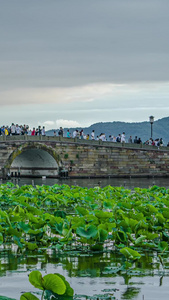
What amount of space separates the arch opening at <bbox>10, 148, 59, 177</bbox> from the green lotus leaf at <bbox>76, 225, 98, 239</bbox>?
41.5 m

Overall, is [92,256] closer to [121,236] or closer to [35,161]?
[121,236]

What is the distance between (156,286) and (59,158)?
143 feet

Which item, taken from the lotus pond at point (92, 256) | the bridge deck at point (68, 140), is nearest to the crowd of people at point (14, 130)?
the bridge deck at point (68, 140)

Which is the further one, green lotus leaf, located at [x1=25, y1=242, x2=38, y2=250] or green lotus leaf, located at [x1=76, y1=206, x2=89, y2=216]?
green lotus leaf, located at [x1=76, y1=206, x2=89, y2=216]

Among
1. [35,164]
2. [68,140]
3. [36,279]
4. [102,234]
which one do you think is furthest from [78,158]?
[36,279]

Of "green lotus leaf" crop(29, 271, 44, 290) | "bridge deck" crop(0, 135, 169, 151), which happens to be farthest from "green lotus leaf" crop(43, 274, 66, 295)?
"bridge deck" crop(0, 135, 169, 151)

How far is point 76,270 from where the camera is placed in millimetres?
8211

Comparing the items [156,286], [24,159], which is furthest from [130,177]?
[156,286]

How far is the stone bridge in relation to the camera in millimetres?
48062

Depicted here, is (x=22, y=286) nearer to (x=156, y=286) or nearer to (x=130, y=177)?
(x=156, y=286)

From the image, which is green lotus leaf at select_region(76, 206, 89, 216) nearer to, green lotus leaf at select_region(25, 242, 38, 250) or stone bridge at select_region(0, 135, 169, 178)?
green lotus leaf at select_region(25, 242, 38, 250)

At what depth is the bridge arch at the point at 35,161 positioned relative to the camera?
159 ft

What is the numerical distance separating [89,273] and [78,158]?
43.7 meters

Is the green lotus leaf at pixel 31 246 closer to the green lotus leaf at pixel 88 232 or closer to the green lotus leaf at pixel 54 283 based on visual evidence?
the green lotus leaf at pixel 88 232
